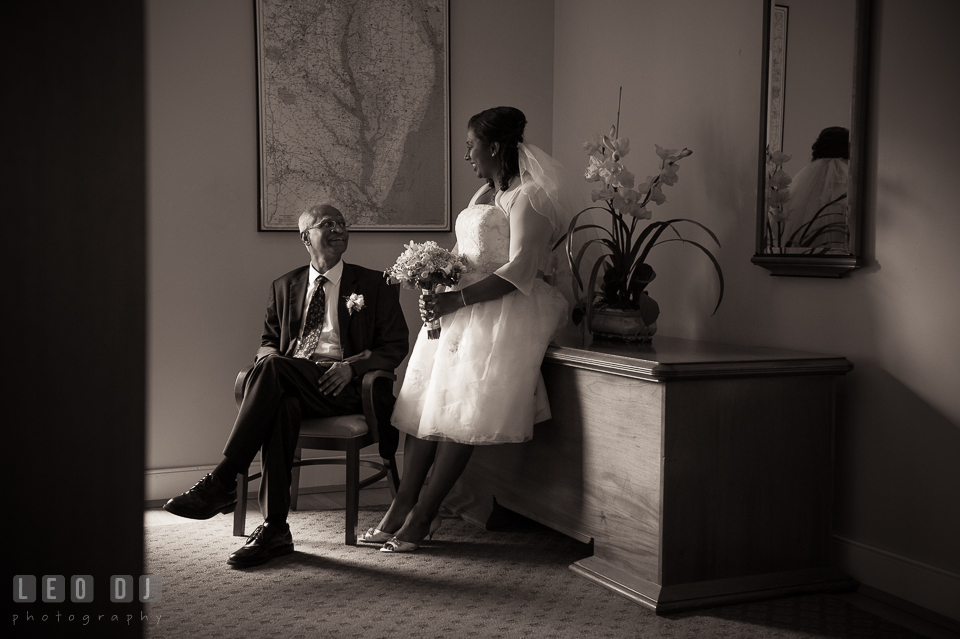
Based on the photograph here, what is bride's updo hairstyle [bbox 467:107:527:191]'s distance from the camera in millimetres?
3279

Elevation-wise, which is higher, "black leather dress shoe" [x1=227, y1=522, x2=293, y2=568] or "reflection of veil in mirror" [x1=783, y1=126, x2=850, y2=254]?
"reflection of veil in mirror" [x1=783, y1=126, x2=850, y2=254]

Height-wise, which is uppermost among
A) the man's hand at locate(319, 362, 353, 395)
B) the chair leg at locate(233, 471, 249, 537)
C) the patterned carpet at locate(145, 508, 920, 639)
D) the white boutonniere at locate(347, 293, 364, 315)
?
the white boutonniere at locate(347, 293, 364, 315)

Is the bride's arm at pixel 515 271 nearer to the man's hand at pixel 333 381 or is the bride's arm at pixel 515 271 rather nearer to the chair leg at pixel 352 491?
the man's hand at pixel 333 381

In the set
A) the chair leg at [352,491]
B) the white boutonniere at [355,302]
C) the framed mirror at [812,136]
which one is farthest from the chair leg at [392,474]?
the framed mirror at [812,136]

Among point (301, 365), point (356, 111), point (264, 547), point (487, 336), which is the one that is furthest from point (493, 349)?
point (356, 111)

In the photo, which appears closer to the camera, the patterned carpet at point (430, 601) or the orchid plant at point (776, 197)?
the patterned carpet at point (430, 601)

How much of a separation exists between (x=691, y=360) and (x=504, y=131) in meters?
1.21

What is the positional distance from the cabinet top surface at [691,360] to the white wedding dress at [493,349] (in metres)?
0.15

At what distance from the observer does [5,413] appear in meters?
0.36

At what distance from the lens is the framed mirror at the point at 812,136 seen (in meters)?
2.77

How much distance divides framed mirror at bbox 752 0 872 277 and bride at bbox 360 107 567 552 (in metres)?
0.80

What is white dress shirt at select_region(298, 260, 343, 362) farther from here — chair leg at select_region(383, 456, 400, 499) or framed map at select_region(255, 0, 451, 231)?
framed map at select_region(255, 0, 451, 231)

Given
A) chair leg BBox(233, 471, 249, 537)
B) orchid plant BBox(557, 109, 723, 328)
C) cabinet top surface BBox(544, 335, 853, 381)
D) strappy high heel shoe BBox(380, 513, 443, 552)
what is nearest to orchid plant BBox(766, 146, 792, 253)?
orchid plant BBox(557, 109, 723, 328)

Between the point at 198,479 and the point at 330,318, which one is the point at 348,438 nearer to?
the point at 330,318
